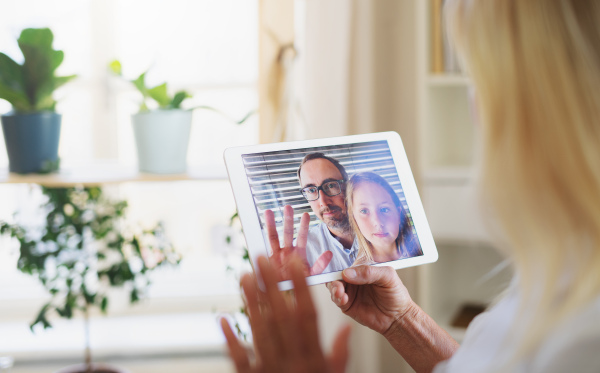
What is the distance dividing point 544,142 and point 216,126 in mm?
1521

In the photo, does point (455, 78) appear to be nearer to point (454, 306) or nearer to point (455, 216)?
point (455, 216)

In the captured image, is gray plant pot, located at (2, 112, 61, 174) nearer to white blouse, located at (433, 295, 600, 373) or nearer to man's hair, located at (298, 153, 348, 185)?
man's hair, located at (298, 153, 348, 185)

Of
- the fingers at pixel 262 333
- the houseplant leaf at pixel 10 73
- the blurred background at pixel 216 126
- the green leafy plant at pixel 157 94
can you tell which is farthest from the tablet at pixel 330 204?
the houseplant leaf at pixel 10 73

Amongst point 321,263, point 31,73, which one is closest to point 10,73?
point 31,73

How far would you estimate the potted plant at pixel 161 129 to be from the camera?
151cm

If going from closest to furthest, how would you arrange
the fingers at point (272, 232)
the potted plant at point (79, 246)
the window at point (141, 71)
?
the fingers at point (272, 232), the potted plant at point (79, 246), the window at point (141, 71)

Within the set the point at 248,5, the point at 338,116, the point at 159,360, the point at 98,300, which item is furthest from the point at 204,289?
the point at 248,5

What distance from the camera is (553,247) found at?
1.90 ft

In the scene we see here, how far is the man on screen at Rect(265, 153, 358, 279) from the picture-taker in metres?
0.88

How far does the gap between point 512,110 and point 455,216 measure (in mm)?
1201

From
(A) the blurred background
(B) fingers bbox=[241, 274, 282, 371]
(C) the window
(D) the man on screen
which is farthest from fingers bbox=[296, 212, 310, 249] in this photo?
(C) the window

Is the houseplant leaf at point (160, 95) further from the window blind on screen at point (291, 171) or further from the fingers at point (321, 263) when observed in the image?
the fingers at point (321, 263)

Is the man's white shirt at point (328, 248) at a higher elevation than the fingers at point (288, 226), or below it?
below

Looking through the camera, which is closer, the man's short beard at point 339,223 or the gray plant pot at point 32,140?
the man's short beard at point 339,223
